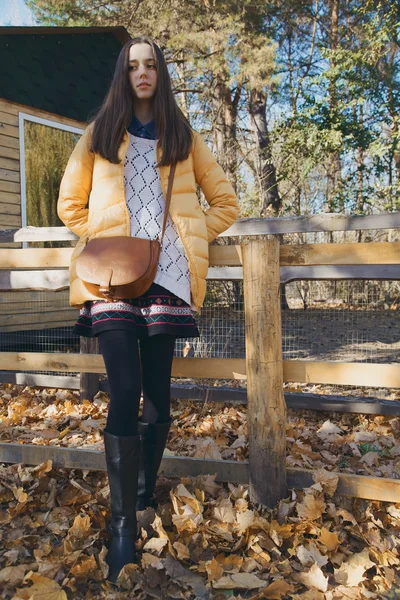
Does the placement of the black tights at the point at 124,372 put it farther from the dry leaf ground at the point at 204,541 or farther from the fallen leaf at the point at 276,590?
the fallen leaf at the point at 276,590

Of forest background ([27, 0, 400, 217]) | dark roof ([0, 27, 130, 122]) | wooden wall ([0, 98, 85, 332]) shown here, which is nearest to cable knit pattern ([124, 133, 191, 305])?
wooden wall ([0, 98, 85, 332])

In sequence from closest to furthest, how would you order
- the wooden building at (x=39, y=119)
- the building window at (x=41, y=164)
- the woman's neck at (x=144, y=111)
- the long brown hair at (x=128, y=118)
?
the long brown hair at (x=128, y=118) → the woman's neck at (x=144, y=111) → the wooden building at (x=39, y=119) → the building window at (x=41, y=164)

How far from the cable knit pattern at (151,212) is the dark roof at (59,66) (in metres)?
5.77

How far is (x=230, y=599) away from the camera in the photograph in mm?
1901

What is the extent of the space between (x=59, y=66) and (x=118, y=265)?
24.0ft

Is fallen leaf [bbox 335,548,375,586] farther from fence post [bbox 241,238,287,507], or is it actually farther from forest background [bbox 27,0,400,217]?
forest background [bbox 27,0,400,217]

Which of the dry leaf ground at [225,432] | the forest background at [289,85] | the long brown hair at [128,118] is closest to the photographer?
the long brown hair at [128,118]

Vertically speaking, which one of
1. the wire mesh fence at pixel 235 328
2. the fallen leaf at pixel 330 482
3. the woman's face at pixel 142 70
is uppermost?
the woman's face at pixel 142 70

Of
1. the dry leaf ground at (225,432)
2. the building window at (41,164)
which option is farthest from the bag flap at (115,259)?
the building window at (41,164)

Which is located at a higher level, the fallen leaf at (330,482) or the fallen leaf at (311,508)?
the fallen leaf at (330,482)

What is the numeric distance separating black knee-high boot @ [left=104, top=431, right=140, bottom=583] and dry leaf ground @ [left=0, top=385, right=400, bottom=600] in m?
0.08

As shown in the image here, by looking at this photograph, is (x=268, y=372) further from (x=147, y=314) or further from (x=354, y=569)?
(x=354, y=569)

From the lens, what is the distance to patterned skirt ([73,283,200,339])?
2.11 metres

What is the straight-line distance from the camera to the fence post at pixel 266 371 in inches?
95.0
